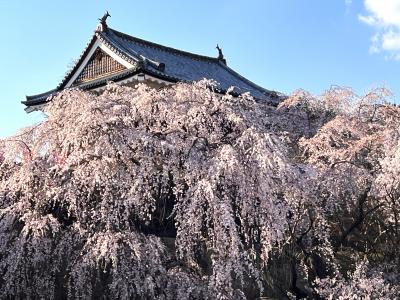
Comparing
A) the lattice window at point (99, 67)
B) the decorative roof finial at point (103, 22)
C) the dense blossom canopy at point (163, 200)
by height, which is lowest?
the dense blossom canopy at point (163, 200)

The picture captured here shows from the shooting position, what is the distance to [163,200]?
7.66 metres

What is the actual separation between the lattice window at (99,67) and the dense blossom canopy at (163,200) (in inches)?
389

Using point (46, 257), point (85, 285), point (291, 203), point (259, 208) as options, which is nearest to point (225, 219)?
point (259, 208)

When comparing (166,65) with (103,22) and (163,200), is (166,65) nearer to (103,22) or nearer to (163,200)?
(103,22)

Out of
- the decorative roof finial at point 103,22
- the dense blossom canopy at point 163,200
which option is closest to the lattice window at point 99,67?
the decorative roof finial at point 103,22

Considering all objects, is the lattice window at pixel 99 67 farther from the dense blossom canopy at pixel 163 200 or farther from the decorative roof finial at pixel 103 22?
the dense blossom canopy at pixel 163 200

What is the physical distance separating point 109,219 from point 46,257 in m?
1.12

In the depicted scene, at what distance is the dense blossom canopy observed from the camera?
6141 mm

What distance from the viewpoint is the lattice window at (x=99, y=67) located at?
713 inches

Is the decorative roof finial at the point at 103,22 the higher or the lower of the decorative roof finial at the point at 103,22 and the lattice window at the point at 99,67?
the higher

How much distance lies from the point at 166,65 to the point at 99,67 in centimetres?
315

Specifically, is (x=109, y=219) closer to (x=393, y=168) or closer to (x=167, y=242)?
(x=167, y=242)

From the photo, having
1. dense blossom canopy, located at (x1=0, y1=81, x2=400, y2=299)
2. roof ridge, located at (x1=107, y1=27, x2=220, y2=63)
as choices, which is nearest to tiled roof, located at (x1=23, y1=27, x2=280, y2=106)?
roof ridge, located at (x1=107, y1=27, x2=220, y2=63)

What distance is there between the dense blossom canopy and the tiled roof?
772 cm
